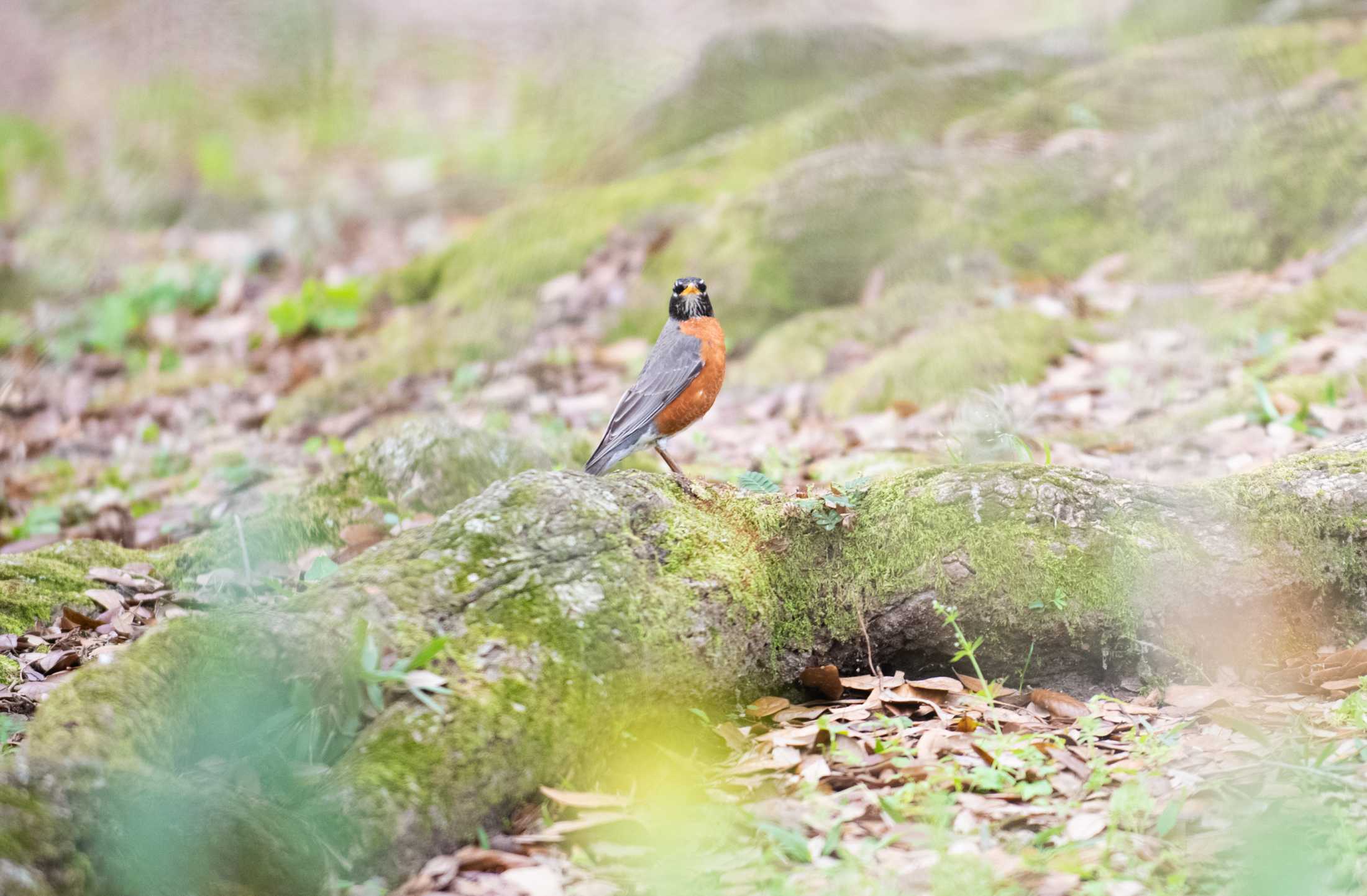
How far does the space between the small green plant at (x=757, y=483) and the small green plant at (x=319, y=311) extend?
6.24 meters

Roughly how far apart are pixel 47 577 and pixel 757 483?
271 cm

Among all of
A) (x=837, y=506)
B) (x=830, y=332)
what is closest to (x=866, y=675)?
(x=837, y=506)

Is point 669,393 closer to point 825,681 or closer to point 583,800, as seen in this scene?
point 825,681

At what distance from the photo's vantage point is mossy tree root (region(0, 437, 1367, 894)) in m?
2.31

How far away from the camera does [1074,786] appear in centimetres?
267

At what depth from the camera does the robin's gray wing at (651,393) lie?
13.7 feet

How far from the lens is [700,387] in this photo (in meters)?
4.37

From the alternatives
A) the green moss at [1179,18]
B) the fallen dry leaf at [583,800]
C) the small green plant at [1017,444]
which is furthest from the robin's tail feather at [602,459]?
the green moss at [1179,18]

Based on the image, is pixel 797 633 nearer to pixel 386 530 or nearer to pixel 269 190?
pixel 386 530

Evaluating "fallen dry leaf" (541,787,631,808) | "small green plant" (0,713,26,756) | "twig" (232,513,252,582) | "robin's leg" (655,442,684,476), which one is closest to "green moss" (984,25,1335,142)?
"robin's leg" (655,442,684,476)

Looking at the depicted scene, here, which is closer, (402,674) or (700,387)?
(402,674)

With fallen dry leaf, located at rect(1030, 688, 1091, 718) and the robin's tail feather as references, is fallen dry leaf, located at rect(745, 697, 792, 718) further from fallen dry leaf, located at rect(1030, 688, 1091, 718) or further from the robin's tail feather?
the robin's tail feather

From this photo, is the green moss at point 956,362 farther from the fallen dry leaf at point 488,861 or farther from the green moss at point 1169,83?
the fallen dry leaf at point 488,861

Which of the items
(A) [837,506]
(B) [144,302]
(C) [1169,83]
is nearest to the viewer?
(A) [837,506]
